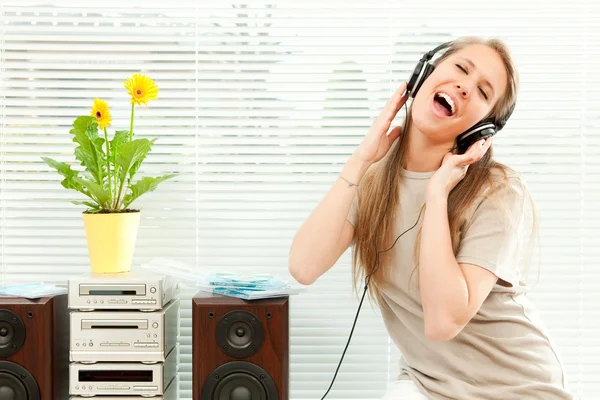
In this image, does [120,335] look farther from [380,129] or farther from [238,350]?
[380,129]

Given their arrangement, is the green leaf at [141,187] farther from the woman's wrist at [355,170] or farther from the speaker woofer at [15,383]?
the woman's wrist at [355,170]

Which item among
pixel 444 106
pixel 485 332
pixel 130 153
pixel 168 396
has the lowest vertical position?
pixel 168 396

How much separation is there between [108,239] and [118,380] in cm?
48

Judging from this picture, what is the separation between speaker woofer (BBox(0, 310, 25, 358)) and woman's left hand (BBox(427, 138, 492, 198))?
1.35 m

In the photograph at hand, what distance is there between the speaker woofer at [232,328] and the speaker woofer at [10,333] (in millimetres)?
627

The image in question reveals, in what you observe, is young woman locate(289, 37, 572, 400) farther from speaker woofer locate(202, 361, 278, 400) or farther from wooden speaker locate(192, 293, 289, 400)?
speaker woofer locate(202, 361, 278, 400)

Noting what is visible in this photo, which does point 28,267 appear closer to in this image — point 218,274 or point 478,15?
point 218,274

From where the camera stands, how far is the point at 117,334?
2314 millimetres

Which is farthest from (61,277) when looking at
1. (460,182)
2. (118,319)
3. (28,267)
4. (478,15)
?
(478,15)

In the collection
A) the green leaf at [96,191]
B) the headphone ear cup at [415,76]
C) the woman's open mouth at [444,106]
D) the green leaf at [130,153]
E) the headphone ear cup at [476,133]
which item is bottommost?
the green leaf at [96,191]

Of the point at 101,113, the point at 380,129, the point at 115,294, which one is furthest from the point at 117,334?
the point at 380,129

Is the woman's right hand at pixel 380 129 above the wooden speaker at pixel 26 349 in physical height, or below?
above

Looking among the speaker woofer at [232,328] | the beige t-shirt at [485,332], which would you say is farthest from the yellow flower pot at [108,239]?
the beige t-shirt at [485,332]

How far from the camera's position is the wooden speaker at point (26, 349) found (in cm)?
225
